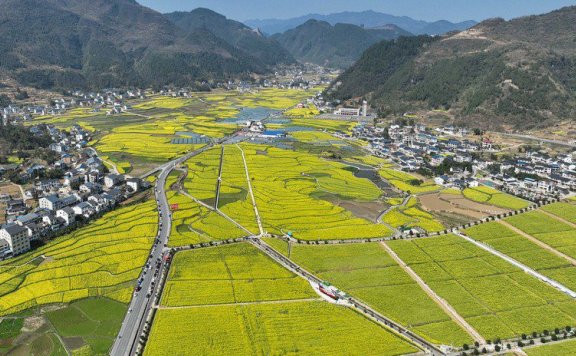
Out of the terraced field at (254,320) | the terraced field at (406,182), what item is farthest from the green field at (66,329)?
the terraced field at (406,182)

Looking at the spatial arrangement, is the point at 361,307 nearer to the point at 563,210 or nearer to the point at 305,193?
the point at 305,193

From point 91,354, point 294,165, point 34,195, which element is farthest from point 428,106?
point 91,354

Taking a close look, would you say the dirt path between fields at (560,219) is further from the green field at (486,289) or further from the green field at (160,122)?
the green field at (160,122)

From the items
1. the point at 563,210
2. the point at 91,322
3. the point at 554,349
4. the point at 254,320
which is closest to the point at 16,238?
the point at 91,322

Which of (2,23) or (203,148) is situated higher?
(2,23)

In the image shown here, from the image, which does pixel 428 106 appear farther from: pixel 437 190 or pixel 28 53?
pixel 28 53

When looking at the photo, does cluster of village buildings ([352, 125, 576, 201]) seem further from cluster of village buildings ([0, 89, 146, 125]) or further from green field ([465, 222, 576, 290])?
cluster of village buildings ([0, 89, 146, 125])

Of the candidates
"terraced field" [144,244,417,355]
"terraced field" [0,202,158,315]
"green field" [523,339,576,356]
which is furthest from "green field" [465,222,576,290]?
"terraced field" [0,202,158,315]
